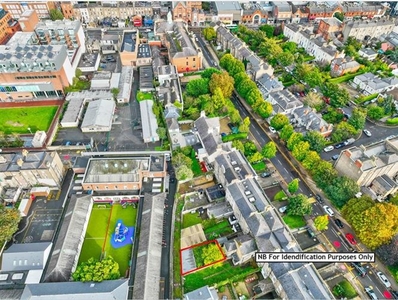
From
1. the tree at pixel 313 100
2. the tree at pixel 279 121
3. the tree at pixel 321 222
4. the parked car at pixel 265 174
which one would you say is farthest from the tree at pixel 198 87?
the tree at pixel 321 222

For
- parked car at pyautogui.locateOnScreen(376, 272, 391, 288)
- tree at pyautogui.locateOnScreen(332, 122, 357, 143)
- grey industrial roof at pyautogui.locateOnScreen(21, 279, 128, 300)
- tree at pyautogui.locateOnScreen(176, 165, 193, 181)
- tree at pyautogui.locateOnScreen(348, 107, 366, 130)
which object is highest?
tree at pyautogui.locateOnScreen(348, 107, 366, 130)

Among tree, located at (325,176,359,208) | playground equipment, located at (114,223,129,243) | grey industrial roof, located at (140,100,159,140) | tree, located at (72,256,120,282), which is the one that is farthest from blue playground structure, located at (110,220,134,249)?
tree, located at (325,176,359,208)

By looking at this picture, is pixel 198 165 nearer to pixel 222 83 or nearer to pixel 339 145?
pixel 222 83

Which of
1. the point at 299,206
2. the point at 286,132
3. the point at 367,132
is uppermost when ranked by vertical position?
the point at 367,132

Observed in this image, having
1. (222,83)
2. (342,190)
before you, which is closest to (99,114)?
(222,83)

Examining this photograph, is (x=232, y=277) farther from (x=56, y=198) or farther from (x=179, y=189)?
(x=56, y=198)

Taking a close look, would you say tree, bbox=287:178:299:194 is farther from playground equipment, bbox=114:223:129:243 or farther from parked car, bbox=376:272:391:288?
playground equipment, bbox=114:223:129:243

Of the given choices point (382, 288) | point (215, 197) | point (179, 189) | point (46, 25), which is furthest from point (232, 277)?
point (46, 25)
